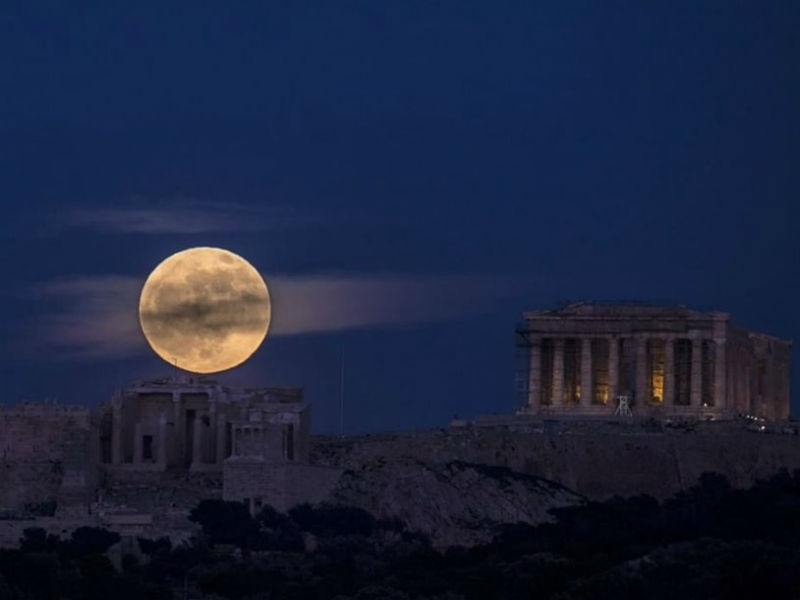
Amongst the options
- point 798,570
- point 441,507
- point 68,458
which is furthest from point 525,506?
point 798,570

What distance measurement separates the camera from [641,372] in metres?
156

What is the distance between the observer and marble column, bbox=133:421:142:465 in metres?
142

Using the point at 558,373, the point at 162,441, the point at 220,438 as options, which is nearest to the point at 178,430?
the point at 162,441

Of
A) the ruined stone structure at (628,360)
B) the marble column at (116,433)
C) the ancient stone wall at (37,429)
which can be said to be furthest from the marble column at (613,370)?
the ancient stone wall at (37,429)

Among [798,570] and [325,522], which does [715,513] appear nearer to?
[325,522]

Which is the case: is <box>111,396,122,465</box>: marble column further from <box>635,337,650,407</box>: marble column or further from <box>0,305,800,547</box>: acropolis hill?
<box>635,337,650,407</box>: marble column

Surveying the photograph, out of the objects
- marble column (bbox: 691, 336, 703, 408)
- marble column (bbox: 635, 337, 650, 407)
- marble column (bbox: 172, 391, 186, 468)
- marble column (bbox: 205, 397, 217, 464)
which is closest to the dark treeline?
marble column (bbox: 205, 397, 217, 464)

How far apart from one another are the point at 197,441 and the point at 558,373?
18.3m

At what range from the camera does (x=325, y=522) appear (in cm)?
13688

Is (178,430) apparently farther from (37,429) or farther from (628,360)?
(628,360)

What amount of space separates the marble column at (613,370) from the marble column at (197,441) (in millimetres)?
18132

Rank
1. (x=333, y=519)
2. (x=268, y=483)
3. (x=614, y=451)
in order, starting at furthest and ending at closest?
(x=614, y=451)
(x=333, y=519)
(x=268, y=483)

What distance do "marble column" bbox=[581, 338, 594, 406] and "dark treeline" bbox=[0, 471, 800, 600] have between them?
11.2 m

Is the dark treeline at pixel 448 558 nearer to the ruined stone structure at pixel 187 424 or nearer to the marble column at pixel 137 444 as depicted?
the ruined stone structure at pixel 187 424
